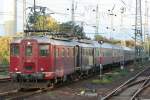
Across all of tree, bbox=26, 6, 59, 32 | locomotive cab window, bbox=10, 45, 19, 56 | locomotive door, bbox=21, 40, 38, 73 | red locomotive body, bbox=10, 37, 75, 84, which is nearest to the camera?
Answer: red locomotive body, bbox=10, 37, 75, 84

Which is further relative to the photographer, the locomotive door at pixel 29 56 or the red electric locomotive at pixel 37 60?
the locomotive door at pixel 29 56

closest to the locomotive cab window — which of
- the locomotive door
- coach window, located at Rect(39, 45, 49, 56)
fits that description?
the locomotive door

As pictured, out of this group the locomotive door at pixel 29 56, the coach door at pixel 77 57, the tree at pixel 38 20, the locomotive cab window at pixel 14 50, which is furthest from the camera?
the tree at pixel 38 20

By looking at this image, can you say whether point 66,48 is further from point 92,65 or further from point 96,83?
point 92,65

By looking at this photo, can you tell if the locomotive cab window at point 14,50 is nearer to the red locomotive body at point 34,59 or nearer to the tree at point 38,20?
the red locomotive body at point 34,59

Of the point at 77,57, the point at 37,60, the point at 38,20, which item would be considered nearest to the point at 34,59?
the point at 37,60

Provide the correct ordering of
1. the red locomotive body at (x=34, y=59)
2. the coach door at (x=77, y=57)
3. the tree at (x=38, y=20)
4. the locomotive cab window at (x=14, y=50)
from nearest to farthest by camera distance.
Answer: the red locomotive body at (x=34, y=59)
the locomotive cab window at (x=14, y=50)
the coach door at (x=77, y=57)
the tree at (x=38, y=20)

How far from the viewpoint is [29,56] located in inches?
1007

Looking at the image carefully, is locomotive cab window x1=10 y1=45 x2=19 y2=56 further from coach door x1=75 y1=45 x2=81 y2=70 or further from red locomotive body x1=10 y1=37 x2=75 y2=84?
coach door x1=75 y1=45 x2=81 y2=70

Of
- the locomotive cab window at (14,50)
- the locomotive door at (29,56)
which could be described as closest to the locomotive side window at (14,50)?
the locomotive cab window at (14,50)

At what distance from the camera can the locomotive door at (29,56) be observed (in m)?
25.4

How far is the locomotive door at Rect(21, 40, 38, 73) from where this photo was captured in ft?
83.2

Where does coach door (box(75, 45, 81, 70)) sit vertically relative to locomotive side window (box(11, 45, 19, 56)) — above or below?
below

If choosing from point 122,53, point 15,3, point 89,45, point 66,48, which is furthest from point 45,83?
point 122,53
